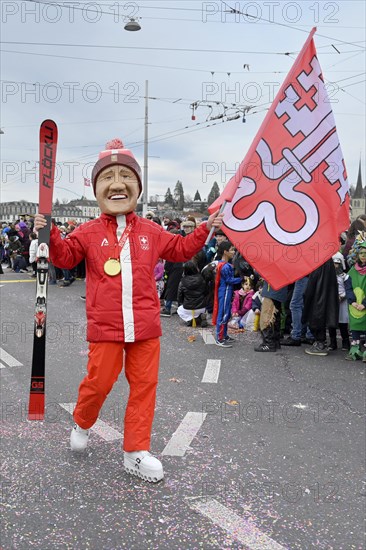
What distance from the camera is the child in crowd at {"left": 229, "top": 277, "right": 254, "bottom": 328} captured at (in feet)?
28.3

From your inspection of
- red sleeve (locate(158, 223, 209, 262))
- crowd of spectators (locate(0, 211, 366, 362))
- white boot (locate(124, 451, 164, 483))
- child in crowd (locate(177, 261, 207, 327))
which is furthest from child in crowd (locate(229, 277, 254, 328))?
white boot (locate(124, 451, 164, 483))

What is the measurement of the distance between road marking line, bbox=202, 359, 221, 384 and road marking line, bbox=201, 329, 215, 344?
1105mm

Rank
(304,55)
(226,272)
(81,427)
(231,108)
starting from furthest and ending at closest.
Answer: (231,108) < (226,272) < (304,55) < (81,427)

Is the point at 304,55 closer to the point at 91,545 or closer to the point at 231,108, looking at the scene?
the point at 91,545

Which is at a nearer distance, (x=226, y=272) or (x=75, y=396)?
(x=75, y=396)

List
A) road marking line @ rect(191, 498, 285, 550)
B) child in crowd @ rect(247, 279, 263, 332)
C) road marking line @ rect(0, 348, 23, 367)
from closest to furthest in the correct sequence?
1. road marking line @ rect(191, 498, 285, 550)
2. road marking line @ rect(0, 348, 23, 367)
3. child in crowd @ rect(247, 279, 263, 332)

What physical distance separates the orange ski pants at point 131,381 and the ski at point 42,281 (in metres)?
0.29

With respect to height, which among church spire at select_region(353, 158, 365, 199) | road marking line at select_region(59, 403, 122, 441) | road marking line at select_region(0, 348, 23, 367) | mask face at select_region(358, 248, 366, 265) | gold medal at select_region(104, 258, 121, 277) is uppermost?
church spire at select_region(353, 158, 365, 199)

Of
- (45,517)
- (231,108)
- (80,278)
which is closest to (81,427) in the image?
(45,517)

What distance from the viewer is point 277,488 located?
10.7 ft

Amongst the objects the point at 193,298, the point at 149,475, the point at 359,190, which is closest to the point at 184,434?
the point at 149,475

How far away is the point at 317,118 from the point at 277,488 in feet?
8.87

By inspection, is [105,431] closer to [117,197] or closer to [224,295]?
[117,197]

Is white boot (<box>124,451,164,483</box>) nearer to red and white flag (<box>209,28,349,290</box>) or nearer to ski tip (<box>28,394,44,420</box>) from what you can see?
ski tip (<box>28,394,44,420</box>)
